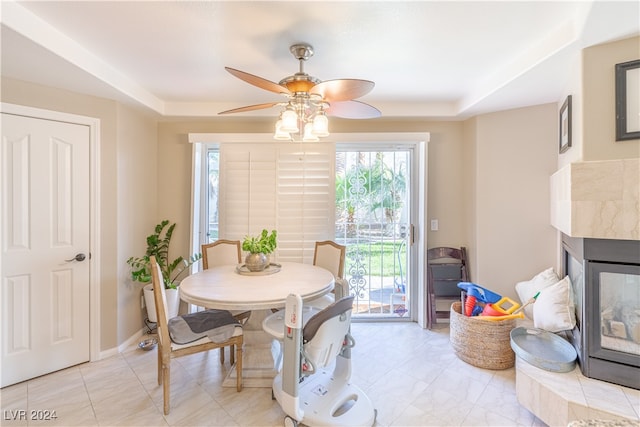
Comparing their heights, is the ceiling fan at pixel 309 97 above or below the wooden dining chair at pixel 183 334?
above

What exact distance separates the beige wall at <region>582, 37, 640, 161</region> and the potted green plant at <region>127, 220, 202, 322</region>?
333 cm

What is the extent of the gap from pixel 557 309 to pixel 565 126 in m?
1.35

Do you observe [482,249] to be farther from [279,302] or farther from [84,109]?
[84,109]

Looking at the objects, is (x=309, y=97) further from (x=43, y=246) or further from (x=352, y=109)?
(x=43, y=246)

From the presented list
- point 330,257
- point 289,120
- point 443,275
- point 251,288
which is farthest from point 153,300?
point 443,275

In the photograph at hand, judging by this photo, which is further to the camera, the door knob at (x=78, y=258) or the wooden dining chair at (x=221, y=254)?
the wooden dining chair at (x=221, y=254)

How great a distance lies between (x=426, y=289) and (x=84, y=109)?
364cm

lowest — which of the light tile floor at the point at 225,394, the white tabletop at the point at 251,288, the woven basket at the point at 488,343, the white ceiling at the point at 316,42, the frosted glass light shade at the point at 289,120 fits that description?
the light tile floor at the point at 225,394

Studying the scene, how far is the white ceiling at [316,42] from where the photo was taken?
1.55 m

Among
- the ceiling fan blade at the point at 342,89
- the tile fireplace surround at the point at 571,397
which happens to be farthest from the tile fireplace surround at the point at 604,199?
the ceiling fan blade at the point at 342,89

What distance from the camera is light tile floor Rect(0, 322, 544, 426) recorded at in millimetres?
1864

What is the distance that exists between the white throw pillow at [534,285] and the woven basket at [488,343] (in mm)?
264

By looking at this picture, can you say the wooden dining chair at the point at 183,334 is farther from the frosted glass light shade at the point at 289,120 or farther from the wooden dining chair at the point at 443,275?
the wooden dining chair at the point at 443,275

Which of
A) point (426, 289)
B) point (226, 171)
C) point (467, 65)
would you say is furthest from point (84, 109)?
point (426, 289)
